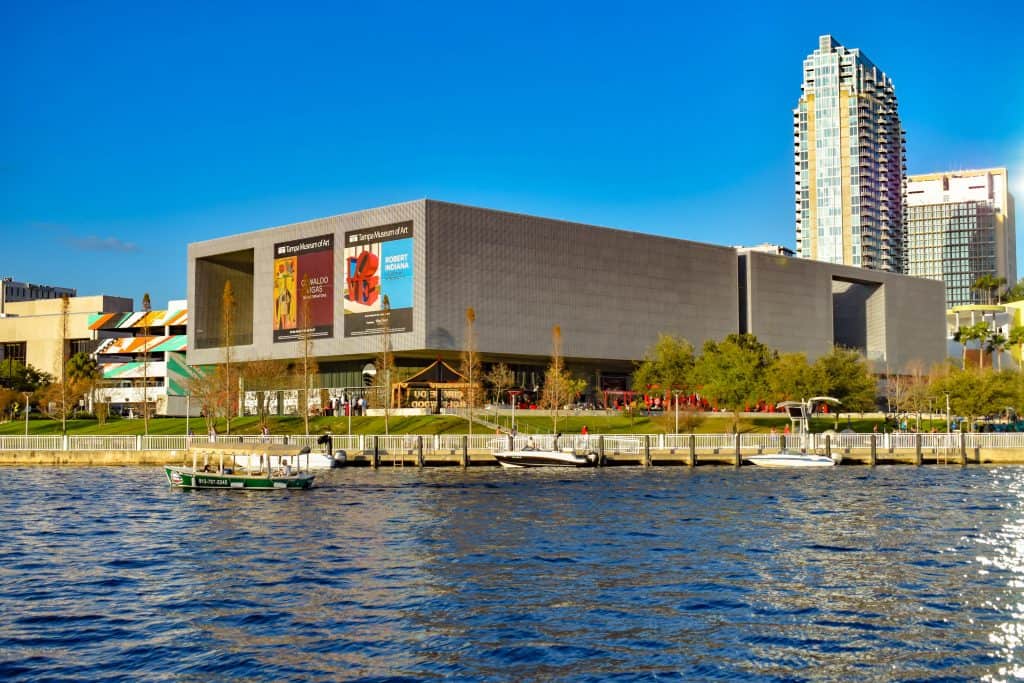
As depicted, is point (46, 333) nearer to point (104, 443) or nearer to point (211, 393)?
point (211, 393)

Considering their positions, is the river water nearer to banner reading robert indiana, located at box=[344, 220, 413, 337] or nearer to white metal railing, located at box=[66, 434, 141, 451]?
white metal railing, located at box=[66, 434, 141, 451]

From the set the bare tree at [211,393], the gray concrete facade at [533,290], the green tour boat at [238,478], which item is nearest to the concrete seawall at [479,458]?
the green tour boat at [238,478]

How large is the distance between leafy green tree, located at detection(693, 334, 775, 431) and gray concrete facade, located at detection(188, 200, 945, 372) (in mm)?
21596

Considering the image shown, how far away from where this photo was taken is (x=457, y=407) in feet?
355

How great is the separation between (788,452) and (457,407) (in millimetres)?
42747

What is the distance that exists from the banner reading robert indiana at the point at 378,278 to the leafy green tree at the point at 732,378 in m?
31.5

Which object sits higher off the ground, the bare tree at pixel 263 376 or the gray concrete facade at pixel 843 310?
the gray concrete facade at pixel 843 310

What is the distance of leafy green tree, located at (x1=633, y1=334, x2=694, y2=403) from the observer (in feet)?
378

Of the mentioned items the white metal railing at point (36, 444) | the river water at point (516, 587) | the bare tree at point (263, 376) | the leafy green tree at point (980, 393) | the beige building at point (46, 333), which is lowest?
the river water at point (516, 587)

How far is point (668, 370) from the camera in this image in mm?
115625

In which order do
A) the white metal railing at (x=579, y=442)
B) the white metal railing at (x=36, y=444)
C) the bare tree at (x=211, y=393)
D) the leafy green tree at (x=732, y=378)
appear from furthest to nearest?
the leafy green tree at (x=732, y=378) → the bare tree at (x=211, y=393) → the white metal railing at (x=36, y=444) → the white metal railing at (x=579, y=442)

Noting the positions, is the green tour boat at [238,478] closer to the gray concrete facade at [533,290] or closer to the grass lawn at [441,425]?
the grass lawn at [441,425]

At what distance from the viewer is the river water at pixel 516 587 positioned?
2153cm

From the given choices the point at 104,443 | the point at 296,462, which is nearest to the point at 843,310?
the point at 296,462
